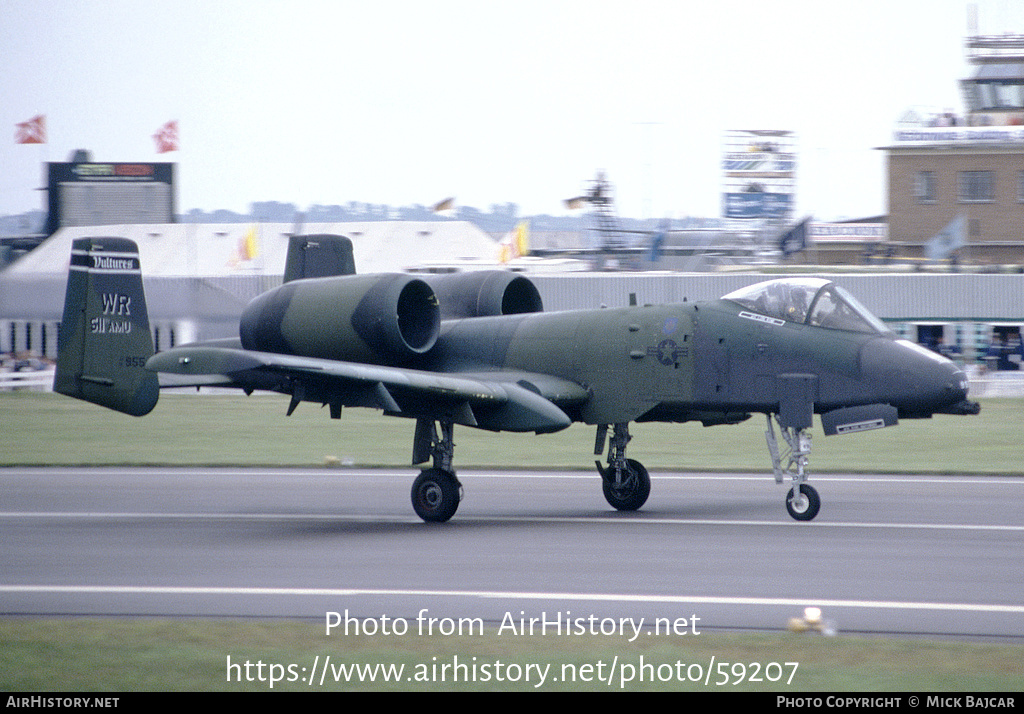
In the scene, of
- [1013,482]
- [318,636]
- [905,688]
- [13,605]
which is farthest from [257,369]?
[1013,482]

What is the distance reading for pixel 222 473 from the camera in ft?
A: 65.9

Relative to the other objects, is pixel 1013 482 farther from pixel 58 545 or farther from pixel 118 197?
pixel 118 197

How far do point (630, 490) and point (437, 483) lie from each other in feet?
8.32

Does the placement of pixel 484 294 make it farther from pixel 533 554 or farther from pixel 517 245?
pixel 517 245

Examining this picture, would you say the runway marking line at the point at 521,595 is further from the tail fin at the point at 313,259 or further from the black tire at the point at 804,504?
the tail fin at the point at 313,259

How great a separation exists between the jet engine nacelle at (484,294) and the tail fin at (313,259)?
137cm

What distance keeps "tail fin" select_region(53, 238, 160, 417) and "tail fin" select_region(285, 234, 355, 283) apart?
2430 millimetres

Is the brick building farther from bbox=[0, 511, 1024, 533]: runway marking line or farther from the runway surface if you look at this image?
bbox=[0, 511, 1024, 533]: runway marking line

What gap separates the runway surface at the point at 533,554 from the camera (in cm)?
931

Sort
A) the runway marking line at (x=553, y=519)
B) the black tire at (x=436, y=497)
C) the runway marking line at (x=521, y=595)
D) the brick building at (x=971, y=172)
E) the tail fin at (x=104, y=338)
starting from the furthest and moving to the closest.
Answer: the brick building at (x=971, y=172) < the tail fin at (x=104, y=338) < the black tire at (x=436, y=497) < the runway marking line at (x=553, y=519) < the runway marking line at (x=521, y=595)

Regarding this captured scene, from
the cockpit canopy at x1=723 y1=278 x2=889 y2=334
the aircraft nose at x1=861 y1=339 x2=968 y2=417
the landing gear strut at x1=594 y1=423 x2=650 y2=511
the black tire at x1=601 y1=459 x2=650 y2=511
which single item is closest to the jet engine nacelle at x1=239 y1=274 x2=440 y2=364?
the landing gear strut at x1=594 y1=423 x2=650 y2=511

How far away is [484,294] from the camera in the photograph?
17.0 metres

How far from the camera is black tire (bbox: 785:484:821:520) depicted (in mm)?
13328

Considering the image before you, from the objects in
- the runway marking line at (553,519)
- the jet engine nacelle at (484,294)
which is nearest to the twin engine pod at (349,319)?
the jet engine nacelle at (484,294)
